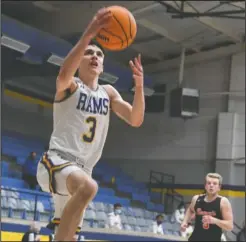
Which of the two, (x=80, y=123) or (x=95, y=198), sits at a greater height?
(x=80, y=123)

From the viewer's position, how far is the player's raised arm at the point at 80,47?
4449mm

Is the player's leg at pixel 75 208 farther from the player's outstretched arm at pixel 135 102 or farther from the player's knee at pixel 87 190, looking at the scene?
the player's outstretched arm at pixel 135 102

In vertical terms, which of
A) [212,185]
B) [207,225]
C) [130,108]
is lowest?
[207,225]

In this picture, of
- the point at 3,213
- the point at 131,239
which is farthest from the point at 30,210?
the point at 131,239

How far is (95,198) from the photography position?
1811cm

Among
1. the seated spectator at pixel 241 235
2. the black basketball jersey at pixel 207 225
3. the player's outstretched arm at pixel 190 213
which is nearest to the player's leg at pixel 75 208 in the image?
the black basketball jersey at pixel 207 225

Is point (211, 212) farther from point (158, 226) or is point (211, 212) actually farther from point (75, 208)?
point (158, 226)

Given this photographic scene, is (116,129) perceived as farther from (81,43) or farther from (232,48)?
(81,43)

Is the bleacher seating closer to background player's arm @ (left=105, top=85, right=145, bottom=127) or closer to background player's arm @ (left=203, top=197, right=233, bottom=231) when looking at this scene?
background player's arm @ (left=203, top=197, right=233, bottom=231)

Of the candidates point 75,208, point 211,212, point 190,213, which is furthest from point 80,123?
point 190,213

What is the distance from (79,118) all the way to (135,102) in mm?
546

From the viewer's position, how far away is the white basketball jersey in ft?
15.9

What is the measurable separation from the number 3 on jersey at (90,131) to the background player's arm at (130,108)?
1.24 ft

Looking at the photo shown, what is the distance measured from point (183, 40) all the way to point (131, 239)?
874cm
